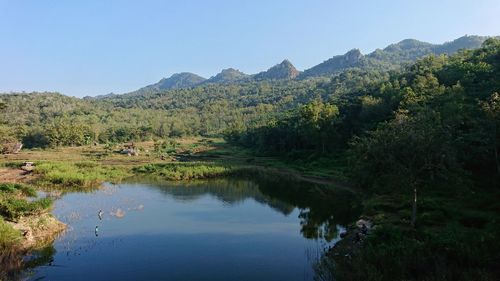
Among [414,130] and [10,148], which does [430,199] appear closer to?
[414,130]

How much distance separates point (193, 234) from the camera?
39.8 m

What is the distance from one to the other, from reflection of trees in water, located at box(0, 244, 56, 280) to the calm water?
18 centimetres

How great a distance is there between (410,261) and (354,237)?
10844 mm

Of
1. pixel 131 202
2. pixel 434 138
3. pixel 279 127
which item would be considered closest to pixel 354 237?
pixel 434 138

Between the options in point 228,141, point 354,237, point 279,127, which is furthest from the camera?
point 228,141

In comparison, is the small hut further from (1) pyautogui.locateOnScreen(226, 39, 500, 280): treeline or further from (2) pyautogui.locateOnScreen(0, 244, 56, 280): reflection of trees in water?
(1) pyautogui.locateOnScreen(226, 39, 500, 280): treeline

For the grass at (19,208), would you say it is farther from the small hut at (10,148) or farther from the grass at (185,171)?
the small hut at (10,148)

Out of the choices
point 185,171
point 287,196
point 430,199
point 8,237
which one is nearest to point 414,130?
point 430,199

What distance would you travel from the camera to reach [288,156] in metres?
106

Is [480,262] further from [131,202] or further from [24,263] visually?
[131,202]

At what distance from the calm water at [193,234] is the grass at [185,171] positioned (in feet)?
44.4

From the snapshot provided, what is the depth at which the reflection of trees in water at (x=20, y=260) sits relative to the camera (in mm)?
26984

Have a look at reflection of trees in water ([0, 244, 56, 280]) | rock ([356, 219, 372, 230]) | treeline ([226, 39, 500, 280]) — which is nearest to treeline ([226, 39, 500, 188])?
treeline ([226, 39, 500, 280])

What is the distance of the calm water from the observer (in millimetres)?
29547
